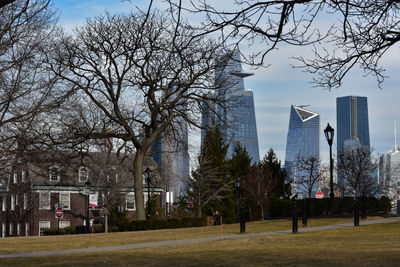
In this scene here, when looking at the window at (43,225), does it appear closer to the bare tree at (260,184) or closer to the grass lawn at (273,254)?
the bare tree at (260,184)

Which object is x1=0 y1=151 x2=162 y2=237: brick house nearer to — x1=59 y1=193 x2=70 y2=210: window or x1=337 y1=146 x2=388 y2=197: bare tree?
x1=59 y1=193 x2=70 y2=210: window

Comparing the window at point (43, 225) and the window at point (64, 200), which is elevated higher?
the window at point (64, 200)

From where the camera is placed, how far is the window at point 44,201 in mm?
66250

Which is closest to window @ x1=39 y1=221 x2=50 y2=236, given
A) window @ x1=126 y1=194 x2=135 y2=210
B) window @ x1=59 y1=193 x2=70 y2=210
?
window @ x1=59 y1=193 x2=70 y2=210

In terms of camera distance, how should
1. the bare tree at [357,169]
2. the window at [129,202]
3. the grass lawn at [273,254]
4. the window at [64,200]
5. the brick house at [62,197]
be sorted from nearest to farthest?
the grass lawn at [273,254] → the brick house at [62,197] → the window at [64,200] → the window at [129,202] → the bare tree at [357,169]

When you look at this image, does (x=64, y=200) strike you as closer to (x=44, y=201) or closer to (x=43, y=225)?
(x=44, y=201)

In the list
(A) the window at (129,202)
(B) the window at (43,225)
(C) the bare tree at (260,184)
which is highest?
(C) the bare tree at (260,184)

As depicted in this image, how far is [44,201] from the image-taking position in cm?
6656

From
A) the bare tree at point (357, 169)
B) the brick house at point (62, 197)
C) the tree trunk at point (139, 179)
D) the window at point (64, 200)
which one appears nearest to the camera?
the tree trunk at point (139, 179)

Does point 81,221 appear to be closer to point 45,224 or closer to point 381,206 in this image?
point 45,224

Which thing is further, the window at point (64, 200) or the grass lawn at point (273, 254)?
the window at point (64, 200)

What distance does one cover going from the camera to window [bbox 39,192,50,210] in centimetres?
6625

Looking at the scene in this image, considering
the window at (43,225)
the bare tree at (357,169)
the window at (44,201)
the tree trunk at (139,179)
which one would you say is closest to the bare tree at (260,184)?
the bare tree at (357,169)

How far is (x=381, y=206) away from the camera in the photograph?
1346 inches
